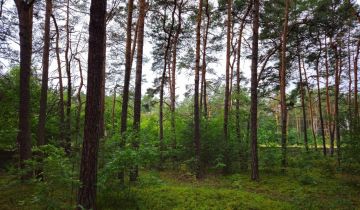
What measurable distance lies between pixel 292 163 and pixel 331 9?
1023cm

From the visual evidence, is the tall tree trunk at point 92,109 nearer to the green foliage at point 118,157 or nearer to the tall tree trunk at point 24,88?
the green foliage at point 118,157

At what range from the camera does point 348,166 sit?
11.5 m

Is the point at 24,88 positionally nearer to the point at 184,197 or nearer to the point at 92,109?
the point at 92,109

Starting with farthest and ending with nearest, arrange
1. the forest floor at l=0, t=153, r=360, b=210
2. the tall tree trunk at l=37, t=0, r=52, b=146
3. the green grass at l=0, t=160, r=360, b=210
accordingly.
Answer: the tall tree trunk at l=37, t=0, r=52, b=146, the green grass at l=0, t=160, r=360, b=210, the forest floor at l=0, t=153, r=360, b=210

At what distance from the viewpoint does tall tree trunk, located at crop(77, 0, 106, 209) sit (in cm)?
540

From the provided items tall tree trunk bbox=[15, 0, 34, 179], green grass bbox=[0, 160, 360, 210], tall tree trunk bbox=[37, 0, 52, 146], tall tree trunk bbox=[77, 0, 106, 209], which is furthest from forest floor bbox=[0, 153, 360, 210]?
tall tree trunk bbox=[37, 0, 52, 146]

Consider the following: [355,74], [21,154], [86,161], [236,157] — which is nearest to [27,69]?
[21,154]

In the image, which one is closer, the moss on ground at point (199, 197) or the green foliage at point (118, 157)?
the green foliage at point (118, 157)

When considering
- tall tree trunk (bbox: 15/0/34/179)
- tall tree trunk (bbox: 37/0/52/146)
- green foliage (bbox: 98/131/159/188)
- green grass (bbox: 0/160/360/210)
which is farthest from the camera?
tall tree trunk (bbox: 37/0/52/146)

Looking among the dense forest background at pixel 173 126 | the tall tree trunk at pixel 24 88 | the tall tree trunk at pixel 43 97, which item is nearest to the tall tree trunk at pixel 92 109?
the dense forest background at pixel 173 126

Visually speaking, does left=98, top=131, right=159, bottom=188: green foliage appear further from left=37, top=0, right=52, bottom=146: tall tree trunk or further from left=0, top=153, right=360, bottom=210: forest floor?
left=37, top=0, right=52, bottom=146: tall tree trunk

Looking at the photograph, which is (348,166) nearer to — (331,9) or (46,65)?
(331,9)

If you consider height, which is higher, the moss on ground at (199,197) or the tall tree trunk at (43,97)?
the tall tree trunk at (43,97)

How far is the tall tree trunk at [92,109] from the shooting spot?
540cm
